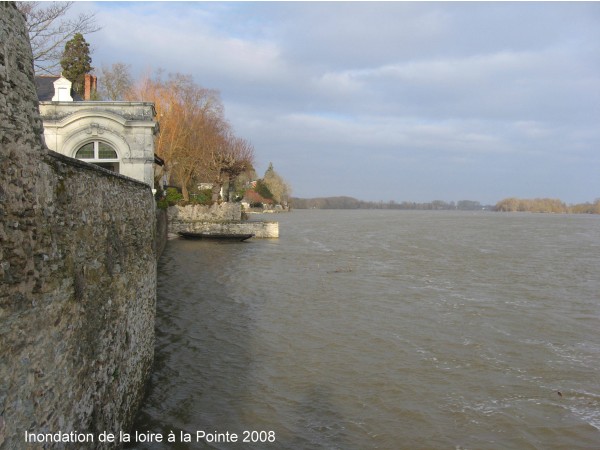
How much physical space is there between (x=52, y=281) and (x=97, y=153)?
14.5 m

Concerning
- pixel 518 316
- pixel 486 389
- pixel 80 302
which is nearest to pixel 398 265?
pixel 518 316

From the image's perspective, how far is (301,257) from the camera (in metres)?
24.1

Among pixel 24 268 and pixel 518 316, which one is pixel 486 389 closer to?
pixel 518 316

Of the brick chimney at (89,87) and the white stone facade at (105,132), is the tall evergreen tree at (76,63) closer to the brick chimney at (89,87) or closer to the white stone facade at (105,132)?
the brick chimney at (89,87)

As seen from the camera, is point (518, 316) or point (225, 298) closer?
point (518, 316)

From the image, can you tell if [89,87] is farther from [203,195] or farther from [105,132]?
[203,195]

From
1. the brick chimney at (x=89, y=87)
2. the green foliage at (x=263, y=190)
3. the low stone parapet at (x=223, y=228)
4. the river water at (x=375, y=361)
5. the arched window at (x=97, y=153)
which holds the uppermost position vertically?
the brick chimney at (x=89, y=87)

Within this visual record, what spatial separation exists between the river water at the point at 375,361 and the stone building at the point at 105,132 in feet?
13.1

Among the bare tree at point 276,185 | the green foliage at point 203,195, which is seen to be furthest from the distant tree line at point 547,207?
the green foliage at point 203,195

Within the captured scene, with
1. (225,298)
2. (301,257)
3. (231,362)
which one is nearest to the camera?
(231,362)

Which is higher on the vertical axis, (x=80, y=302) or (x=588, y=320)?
(x=80, y=302)

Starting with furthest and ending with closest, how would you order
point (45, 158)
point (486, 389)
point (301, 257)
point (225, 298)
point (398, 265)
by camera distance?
point (301, 257)
point (398, 265)
point (225, 298)
point (486, 389)
point (45, 158)

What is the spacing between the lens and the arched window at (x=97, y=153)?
55.0 feet

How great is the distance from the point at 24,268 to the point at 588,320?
1302cm
